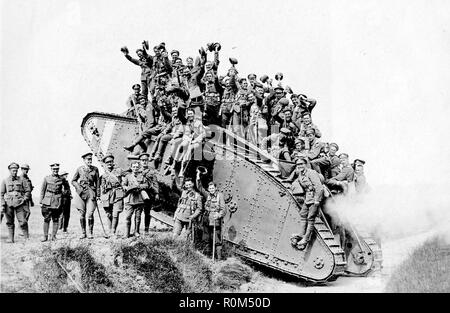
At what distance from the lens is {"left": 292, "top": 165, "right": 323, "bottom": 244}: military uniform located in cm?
1088

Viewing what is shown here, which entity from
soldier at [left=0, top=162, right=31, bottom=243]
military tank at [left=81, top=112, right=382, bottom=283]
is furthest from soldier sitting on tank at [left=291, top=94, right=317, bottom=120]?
soldier at [left=0, top=162, right=31, bottom=243]

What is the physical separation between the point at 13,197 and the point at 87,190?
5.48 ft

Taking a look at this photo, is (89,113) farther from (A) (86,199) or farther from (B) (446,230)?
(B) (446,230)

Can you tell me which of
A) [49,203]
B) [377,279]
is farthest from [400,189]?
[49,203]

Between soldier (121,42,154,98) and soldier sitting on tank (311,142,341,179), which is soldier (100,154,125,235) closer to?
soldier (121,42,154,98)

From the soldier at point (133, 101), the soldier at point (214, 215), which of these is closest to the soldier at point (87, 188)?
the soldier at point (214, 215)

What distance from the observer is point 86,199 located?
A: 41.2ft

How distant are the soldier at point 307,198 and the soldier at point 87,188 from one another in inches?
190

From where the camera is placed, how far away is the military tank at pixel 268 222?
10969 mm

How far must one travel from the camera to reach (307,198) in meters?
11.0

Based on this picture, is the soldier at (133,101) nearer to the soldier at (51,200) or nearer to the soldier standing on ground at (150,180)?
the soldier standing on ground at (150,180)

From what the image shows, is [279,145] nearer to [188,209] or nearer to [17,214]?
[188,209]

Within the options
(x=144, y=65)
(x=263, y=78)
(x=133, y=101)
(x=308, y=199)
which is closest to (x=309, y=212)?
(x=308, y=199)
